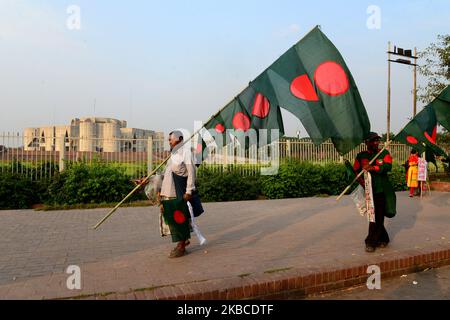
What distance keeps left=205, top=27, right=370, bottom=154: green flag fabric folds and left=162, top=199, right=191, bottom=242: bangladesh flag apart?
1144 mm

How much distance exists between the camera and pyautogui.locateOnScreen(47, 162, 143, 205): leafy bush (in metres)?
10.5

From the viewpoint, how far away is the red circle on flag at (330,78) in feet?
16.8

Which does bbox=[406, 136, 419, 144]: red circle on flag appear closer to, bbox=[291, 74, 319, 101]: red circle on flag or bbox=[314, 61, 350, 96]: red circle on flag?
bbox=[314, 61, 350, 96]: red circle on flag

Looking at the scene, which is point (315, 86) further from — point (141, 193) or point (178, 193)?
point (141, 193)

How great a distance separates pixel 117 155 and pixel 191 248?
682 cm

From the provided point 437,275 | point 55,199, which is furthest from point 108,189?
point 437,275

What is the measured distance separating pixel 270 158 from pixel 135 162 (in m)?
4.90

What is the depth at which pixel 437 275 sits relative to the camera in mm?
5145

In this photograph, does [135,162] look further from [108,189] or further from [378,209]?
[378,209]

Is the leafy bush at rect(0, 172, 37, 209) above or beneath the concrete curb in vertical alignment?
above

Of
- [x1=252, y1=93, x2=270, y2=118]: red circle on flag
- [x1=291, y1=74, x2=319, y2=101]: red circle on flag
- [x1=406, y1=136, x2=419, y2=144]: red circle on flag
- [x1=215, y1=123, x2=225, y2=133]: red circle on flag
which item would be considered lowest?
[x1=406, y1=136, x2=419, y2=144]: red circle on flag

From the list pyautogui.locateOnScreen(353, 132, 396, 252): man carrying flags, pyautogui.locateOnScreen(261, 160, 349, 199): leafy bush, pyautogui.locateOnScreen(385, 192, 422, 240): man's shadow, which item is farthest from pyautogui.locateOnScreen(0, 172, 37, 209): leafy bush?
pyautogui.locateOnScreen(385, 192, 422, 240): man's shadow

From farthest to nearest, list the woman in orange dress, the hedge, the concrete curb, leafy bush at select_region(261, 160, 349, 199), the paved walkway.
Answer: the woman in orange dress
leafy bush at select_region(261, 160, 349, 199)
the hedge
the paved walkway
the concrete curb

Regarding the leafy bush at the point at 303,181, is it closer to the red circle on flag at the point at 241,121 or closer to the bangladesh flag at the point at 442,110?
the bangladesh flag at the point at 442,110
